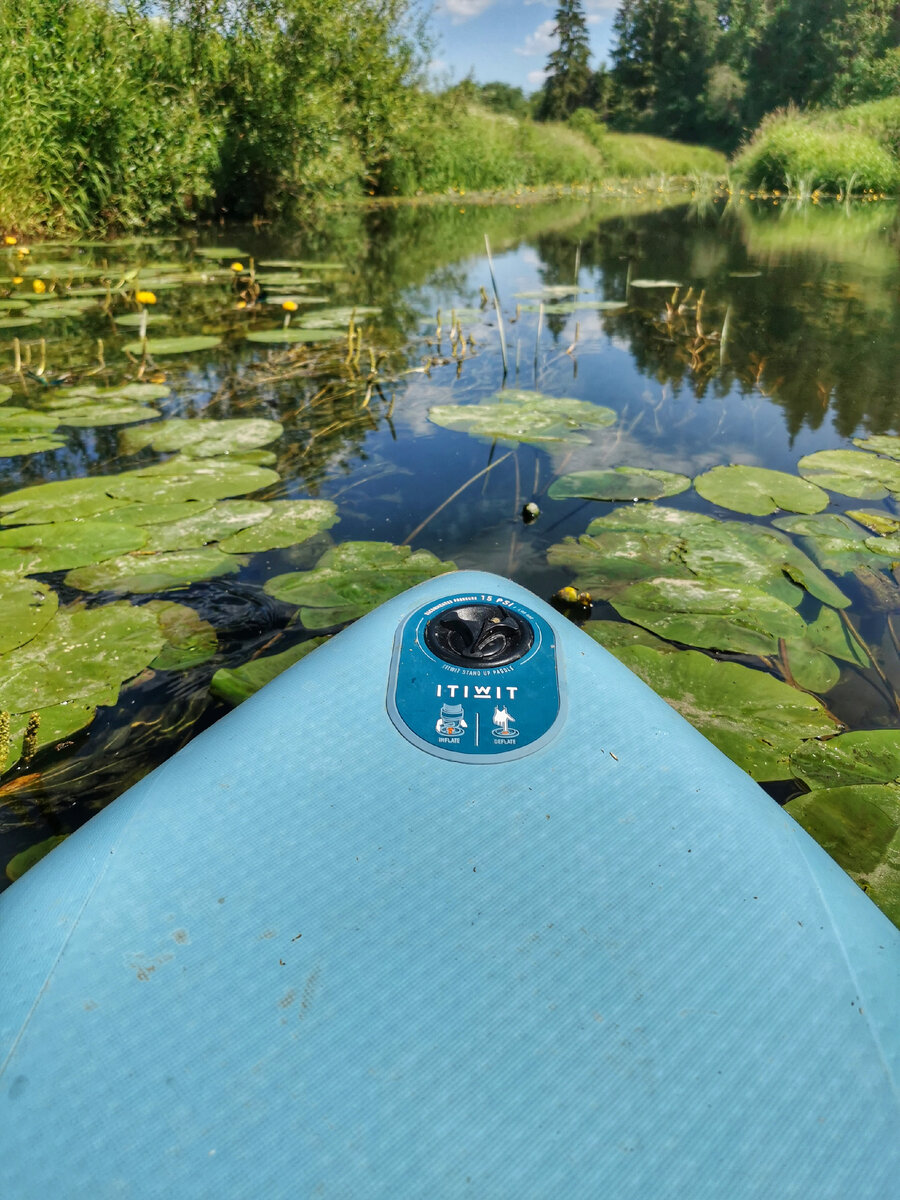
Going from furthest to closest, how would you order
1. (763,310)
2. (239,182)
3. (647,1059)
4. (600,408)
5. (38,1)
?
(239,182), (38,1), (763,310), (600,408), (647,1059)

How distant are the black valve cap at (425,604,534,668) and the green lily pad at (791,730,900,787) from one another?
1.79ft

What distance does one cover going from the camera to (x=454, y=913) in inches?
23.7

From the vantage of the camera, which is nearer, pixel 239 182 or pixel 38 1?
pixel 38 1

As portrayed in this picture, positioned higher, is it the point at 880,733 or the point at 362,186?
the point at 362,186

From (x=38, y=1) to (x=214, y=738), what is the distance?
7523 millimetres

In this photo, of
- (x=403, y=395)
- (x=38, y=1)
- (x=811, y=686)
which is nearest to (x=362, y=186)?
(x=38, y=1)

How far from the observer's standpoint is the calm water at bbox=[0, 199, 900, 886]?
136 centimetres

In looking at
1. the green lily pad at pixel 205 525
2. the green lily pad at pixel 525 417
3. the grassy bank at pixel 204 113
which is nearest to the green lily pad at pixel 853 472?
the green lily pad at pixel 525 417

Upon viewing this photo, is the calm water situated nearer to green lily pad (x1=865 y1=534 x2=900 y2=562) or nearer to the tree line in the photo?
green lily pad (x1=865 y1=534 x2=900 y2=562)

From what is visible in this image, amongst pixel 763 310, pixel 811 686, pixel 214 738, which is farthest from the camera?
pixel 763 310

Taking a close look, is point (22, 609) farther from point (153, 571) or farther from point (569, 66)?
point (569, 66)

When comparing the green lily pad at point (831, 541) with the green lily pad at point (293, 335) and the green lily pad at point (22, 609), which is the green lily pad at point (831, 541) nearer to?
the green lily pad at point (22, 609)

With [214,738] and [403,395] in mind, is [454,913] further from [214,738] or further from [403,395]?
[403,395]

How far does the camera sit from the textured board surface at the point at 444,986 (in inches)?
18.8
